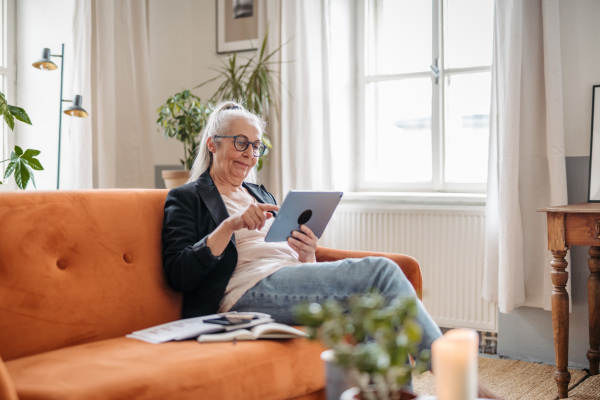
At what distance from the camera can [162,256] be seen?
2004mm

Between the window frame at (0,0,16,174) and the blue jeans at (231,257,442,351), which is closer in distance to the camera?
the blue jeans at (231,257,442,351)

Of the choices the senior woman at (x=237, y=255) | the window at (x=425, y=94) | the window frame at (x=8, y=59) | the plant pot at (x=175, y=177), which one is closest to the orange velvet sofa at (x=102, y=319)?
the senior woman at (x=237, y=255)

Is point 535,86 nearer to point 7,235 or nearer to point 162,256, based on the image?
point 162,256

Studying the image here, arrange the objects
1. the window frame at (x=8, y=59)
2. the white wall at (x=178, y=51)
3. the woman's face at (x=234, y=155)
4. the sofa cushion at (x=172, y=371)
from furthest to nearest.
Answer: the white wall at (x=178, y=51)
the window frame at (x=8, y=59)
the woman's face at (x=234, y=155)
the sofa cushion at (x=172, y=371)

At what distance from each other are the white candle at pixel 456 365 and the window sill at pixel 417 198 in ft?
7.77

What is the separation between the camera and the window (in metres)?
3.39

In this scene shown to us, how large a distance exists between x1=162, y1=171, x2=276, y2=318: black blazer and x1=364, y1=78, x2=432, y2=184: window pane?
1.75m

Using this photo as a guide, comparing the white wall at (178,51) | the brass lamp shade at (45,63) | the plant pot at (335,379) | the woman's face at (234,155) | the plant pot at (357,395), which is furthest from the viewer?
the white wall at (178,51)

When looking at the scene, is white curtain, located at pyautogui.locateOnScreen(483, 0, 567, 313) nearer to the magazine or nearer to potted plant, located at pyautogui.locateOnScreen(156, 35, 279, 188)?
potted plant, located at pyautogui.locateOnScreen(156, 35, 279, 188)

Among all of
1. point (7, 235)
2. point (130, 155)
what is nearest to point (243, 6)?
point (130, 155)

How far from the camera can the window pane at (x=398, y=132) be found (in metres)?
3.58

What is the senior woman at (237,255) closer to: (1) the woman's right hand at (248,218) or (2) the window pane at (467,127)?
(1) the woman's right hand at (248,218)

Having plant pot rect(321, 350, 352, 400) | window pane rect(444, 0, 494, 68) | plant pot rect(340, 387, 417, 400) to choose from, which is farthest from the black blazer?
window pane rect(444, 0, 494, 68)

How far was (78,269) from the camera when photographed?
1792 millimetres
